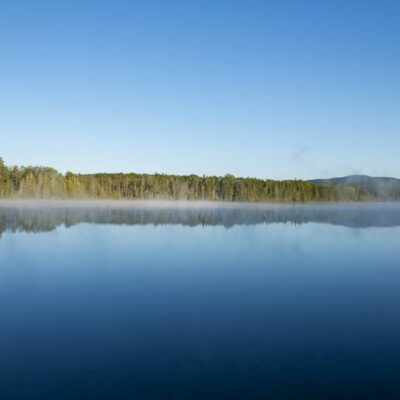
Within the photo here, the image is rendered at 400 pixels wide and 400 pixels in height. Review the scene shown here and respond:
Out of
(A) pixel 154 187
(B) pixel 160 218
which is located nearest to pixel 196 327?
(B) pixel 160 218

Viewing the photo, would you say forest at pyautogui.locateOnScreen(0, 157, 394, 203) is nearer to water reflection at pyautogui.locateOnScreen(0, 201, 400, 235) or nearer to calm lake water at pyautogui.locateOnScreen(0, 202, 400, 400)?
water reflection at pyautogui.locateOnScreen(0, 201, 400, 235)

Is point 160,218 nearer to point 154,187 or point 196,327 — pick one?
point 196,327

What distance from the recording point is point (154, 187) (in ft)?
363

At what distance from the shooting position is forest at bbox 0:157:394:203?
313 feet

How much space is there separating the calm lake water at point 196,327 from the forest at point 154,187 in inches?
3603

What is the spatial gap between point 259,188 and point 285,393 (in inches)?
4578

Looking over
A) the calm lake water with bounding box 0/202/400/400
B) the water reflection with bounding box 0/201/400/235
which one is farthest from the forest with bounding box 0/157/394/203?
the calm lake water with bounding box 0/202/400/400

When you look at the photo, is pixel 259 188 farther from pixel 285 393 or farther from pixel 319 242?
pixel 285 393

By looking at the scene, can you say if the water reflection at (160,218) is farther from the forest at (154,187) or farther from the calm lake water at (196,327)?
the forest at (154,187)

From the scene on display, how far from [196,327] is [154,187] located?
105431mm

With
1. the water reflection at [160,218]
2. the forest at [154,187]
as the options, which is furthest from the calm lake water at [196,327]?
the forest at [154,187]

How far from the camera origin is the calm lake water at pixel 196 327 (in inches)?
185

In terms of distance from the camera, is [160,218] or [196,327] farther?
[160,218]

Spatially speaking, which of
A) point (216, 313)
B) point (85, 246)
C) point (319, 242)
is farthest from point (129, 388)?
point (319, 242)
